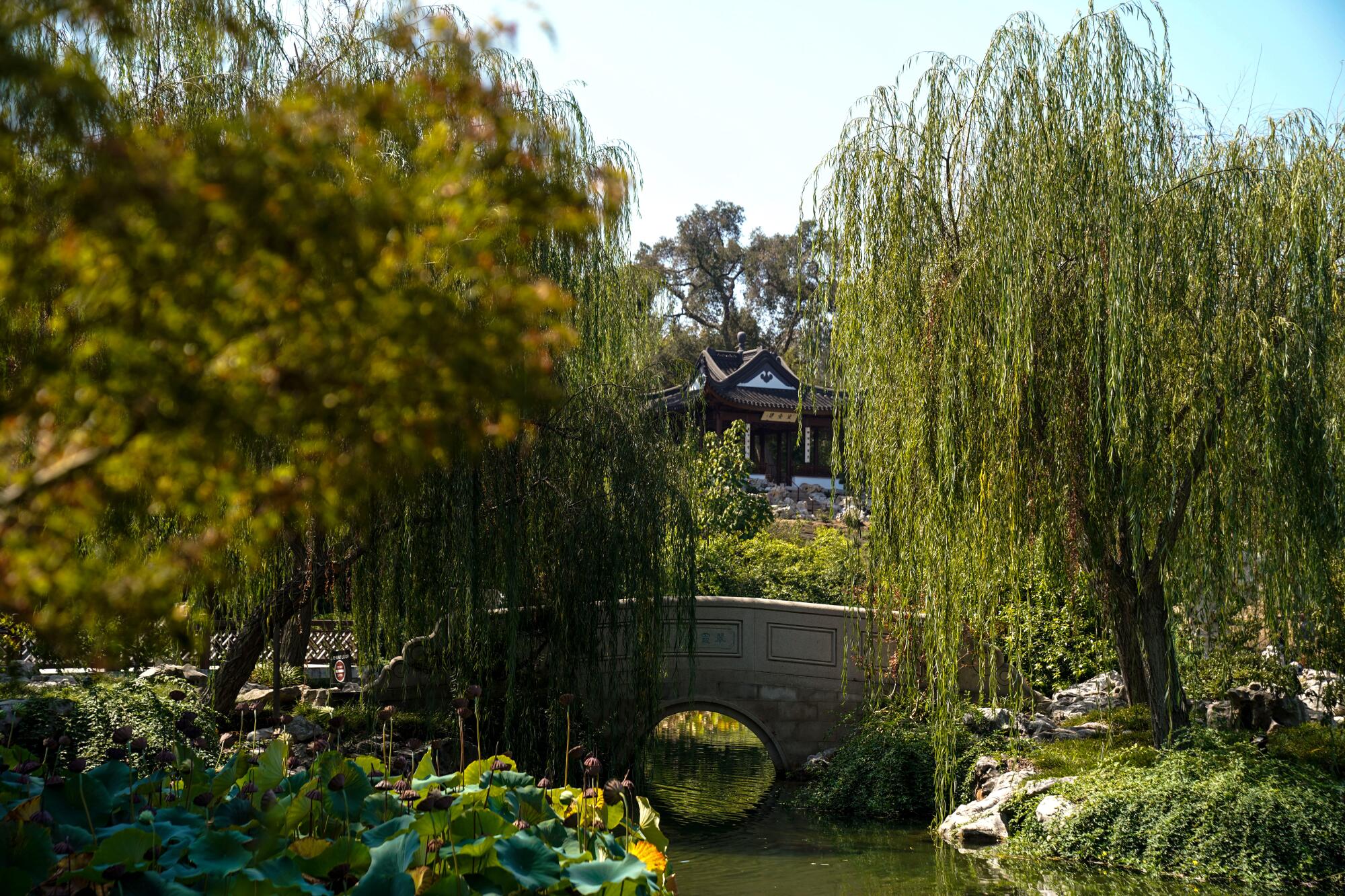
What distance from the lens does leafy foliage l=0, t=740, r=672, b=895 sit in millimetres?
2874

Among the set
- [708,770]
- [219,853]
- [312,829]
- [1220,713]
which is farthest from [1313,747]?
[219,853]

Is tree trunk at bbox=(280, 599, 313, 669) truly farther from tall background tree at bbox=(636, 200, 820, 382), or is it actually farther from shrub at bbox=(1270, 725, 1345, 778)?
tall background tree at bbox=(636, 200, 820, 382)

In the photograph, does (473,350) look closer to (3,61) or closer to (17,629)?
(3,61)

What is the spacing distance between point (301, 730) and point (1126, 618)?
607 centimetres

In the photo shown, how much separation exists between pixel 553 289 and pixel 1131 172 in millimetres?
5956

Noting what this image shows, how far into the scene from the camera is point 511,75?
7766 millimetres

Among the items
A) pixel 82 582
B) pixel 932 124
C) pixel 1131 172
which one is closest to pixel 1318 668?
pixel 1131 172

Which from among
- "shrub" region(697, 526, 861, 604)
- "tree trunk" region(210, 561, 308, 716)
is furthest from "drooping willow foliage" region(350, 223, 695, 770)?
"shrub" region(697, 526, 861, 604)

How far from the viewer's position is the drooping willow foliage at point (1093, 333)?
6.64m

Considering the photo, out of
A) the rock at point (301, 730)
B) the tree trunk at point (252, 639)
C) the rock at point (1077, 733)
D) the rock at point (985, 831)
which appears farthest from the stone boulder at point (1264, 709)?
the tree trunk at point (252, 639)

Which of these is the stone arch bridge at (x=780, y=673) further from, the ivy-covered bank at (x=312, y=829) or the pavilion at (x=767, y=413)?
the pavilion at (x=767, y=413)

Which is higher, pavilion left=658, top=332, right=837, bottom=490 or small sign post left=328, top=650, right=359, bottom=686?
pavilion left=658, top=332, right=837, bottom=490

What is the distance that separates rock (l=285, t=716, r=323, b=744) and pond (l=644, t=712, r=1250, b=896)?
2.67m

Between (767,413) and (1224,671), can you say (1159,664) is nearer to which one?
(1224,671)
